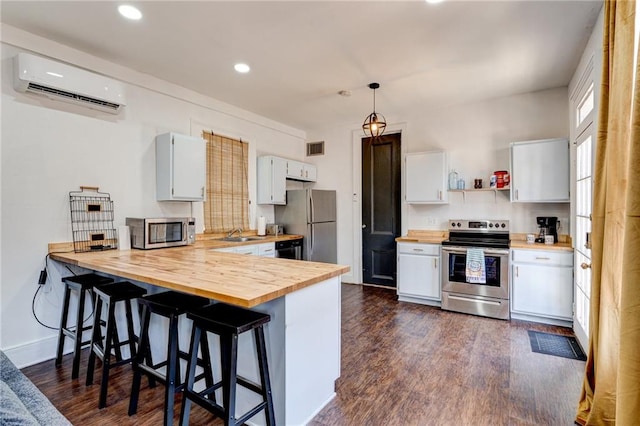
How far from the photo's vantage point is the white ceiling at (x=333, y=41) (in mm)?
2352

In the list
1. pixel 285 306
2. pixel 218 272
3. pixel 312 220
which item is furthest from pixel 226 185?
pixel 285 306

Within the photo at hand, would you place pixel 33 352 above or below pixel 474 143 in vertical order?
below

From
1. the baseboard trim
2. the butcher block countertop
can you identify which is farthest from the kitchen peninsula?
the baseboard trim

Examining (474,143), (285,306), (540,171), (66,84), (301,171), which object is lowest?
(285,306)

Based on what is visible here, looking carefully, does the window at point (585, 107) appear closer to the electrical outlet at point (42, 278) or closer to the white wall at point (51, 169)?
the white wall at point (51, 169)

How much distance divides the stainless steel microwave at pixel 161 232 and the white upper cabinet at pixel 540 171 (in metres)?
3.81

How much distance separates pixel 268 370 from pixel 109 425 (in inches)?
40.8

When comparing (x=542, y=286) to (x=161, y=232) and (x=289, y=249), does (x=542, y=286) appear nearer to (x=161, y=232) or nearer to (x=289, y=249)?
(x=289, y=249)

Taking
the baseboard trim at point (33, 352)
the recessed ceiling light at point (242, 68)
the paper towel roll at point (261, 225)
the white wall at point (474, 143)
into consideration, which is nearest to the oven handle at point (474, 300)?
the white wall at point (474, 143)

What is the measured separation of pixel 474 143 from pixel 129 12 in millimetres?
4128

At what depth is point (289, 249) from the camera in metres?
4.73

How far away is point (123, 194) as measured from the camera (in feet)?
10.8

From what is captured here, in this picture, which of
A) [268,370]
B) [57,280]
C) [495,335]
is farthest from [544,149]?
[57,280]

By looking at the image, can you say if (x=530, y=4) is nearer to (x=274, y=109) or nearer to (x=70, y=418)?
(x=274, y=109)
